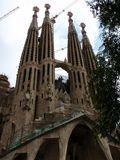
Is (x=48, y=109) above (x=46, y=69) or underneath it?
underneath

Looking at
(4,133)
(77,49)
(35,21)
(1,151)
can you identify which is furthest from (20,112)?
(35,21)

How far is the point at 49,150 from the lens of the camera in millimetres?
25016

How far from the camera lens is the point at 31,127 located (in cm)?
2686

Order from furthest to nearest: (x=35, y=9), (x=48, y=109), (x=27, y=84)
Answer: (x=35, y=9), (x=27, y=84), (x=48, y=109)

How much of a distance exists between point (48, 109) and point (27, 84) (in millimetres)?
4413

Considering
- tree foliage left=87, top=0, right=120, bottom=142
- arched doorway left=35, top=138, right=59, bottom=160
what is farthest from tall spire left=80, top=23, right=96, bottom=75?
tree foliage left=87, top=0, right=120, bottom=142

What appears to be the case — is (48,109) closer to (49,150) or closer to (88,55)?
(49,150)

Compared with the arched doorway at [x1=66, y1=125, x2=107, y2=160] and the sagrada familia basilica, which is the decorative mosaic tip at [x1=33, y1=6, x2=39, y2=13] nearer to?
the sagrada familia basilica

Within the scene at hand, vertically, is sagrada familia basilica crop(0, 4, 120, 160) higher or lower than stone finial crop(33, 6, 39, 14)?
lower

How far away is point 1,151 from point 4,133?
169 inches

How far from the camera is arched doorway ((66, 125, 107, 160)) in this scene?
25.6m

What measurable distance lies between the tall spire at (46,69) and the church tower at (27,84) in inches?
30.3

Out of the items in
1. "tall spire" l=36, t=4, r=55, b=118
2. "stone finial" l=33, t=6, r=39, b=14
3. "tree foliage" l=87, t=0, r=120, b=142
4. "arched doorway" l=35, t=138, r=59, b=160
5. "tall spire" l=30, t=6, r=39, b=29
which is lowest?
"arched doorway" l=35, t=138, r=59, b=160

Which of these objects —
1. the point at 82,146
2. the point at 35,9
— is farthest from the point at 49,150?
the point at 35,9
